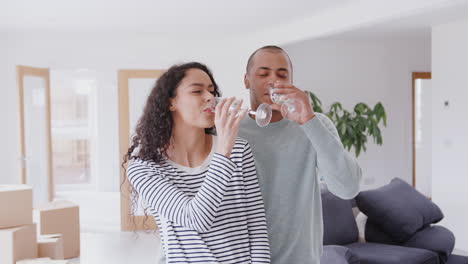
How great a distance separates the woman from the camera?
1.17 metres

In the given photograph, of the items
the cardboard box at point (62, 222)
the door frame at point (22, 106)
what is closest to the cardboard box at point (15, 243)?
the cardboard box at point (62, 222)

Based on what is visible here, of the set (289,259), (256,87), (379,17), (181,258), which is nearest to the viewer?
(181,258)

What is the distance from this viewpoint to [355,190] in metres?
1.37

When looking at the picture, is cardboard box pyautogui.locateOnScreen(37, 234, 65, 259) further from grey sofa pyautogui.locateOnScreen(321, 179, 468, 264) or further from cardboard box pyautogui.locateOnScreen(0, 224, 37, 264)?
grey sofa pyautogui.locateOnScreen(321, 179, 468, 264)

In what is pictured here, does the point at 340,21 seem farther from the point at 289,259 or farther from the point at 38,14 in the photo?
the point at 289,259

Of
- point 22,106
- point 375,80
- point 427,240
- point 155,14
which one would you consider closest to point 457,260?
point 427,240

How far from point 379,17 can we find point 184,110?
13.6 feet

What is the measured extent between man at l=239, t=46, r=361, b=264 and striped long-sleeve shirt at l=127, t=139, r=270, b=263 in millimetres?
94

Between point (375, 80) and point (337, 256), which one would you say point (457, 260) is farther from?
point (375, 80)

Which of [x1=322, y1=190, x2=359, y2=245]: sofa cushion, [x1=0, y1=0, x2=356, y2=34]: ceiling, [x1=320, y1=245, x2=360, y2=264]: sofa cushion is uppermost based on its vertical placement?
[x1=0, y1=0, x2=356, y2=34]: ceiling

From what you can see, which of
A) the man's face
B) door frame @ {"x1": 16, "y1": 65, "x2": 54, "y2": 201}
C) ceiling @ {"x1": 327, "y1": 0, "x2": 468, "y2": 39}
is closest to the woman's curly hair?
the man's face

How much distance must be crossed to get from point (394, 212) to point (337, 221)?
0.46 meters

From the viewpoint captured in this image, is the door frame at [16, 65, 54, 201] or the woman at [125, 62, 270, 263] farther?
the door frame at [16, 65, 54, 201]

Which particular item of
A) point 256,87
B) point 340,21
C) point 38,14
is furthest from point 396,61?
point 256,87
